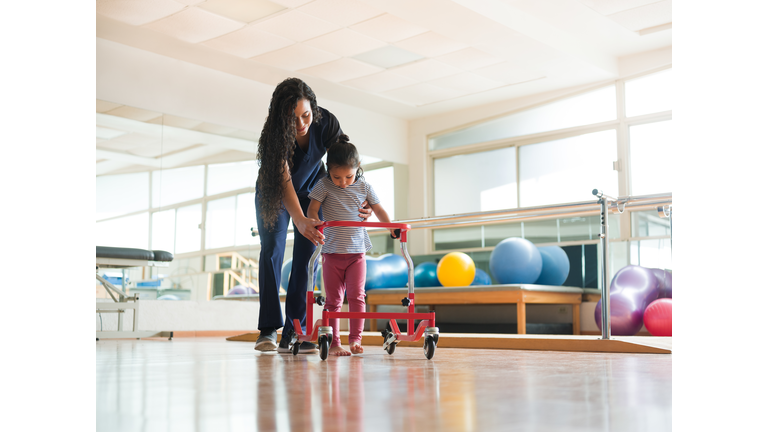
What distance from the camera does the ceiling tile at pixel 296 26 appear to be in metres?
5.77

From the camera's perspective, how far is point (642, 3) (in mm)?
5652

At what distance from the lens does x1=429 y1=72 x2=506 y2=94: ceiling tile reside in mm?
7293

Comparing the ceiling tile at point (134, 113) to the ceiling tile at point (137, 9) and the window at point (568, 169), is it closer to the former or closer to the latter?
the ceiling tile at point (137, 9)

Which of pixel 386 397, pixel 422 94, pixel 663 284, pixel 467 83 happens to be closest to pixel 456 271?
pixel 663 284

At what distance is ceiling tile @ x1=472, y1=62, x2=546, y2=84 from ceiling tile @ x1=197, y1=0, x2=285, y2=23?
2.43 metres

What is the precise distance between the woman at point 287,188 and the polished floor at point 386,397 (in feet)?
2.09

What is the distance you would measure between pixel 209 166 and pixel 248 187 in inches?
18.3

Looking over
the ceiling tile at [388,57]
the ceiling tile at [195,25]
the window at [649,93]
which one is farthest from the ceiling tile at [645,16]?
the ceiling tile at [195,25]

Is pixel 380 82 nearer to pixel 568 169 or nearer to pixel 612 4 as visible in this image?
pixel 568 169

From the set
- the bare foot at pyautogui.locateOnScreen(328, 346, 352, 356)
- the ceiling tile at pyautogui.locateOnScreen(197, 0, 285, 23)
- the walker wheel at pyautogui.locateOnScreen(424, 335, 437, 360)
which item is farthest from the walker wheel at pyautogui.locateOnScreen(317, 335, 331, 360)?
the ceiling tile at pyautogui.locateOnScreen(197, 0, 285, 23)

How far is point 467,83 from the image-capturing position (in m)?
7.50

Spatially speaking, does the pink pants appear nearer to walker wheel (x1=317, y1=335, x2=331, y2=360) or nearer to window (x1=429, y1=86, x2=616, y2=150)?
walker wheel (x1=317, y1=335, x2=331, y2=360)

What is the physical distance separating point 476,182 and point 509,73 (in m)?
1.83
